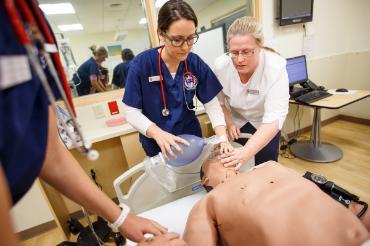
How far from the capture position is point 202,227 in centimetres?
77

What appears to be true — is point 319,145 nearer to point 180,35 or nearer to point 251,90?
point 251,90

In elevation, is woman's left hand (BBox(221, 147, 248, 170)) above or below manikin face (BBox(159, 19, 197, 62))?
below

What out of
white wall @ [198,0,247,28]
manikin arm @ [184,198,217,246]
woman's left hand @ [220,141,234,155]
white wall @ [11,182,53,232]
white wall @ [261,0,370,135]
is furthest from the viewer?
white wall @ [198,0,247,28]

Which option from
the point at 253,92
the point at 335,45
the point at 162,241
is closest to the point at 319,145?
the point at 335,45

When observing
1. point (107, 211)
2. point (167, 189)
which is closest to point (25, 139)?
point (107, 211)

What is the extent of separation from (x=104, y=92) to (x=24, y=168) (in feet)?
5.61

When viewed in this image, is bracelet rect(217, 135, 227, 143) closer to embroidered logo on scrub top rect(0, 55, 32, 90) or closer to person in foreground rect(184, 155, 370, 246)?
person in foreground rect(184, 155, 370, 246)

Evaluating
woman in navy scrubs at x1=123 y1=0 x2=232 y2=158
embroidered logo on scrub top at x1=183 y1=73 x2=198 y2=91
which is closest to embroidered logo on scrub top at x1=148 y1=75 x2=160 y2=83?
woman in navy scrubs at x1=123 y1=0 x2=232 y2=158

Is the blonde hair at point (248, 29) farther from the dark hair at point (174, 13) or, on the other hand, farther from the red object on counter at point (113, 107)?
the red object on counter at point (113, 107)

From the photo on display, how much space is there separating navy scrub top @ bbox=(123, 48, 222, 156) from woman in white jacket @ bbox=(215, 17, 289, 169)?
183 mm

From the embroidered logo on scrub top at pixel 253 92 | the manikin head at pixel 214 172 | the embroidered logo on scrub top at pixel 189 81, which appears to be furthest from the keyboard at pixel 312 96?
the manikin head at pixel 214 172

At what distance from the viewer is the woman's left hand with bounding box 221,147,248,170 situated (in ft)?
3.45

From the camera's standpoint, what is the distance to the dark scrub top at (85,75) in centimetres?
201

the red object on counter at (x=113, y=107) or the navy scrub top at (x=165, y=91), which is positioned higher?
the navy scrub top at (x=165, y=91)
